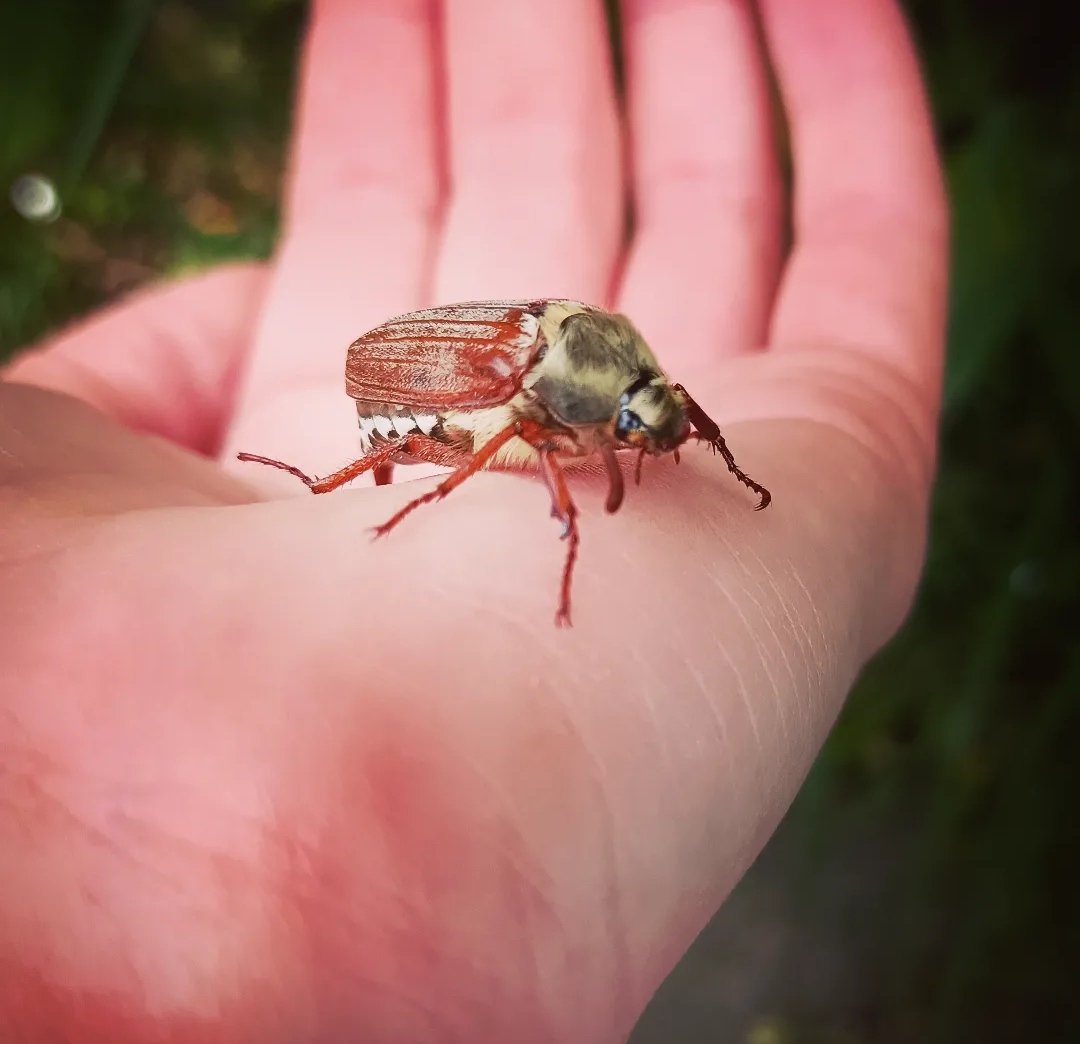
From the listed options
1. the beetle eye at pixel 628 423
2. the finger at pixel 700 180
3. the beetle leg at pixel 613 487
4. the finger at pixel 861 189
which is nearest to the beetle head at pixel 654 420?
the beetle eye at pixel 628 423

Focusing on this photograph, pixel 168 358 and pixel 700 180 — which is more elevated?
pixel 700 180

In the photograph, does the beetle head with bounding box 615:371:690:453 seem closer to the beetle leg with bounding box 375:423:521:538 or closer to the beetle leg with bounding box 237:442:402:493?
the beetle leg with bounding box 375:423:521:538

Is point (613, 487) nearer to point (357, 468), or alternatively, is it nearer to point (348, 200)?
point (357, 468)

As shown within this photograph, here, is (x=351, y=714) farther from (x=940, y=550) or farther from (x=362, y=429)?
(x=940, y=550)

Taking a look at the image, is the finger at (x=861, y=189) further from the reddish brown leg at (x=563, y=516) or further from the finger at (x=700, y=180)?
the reddish brown leg at (x=563, y=516)

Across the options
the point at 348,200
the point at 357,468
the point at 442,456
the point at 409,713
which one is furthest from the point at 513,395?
the point at 348,200

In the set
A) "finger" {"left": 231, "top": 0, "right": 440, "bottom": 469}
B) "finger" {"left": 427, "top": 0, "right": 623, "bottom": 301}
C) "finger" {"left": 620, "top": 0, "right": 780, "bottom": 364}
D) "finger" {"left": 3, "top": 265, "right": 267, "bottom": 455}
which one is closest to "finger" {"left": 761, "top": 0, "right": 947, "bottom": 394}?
"finger" {"left": 620, "top": 0, "right": 780, "bottom": 364}

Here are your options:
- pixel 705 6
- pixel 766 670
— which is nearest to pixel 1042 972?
pixel 766 670
